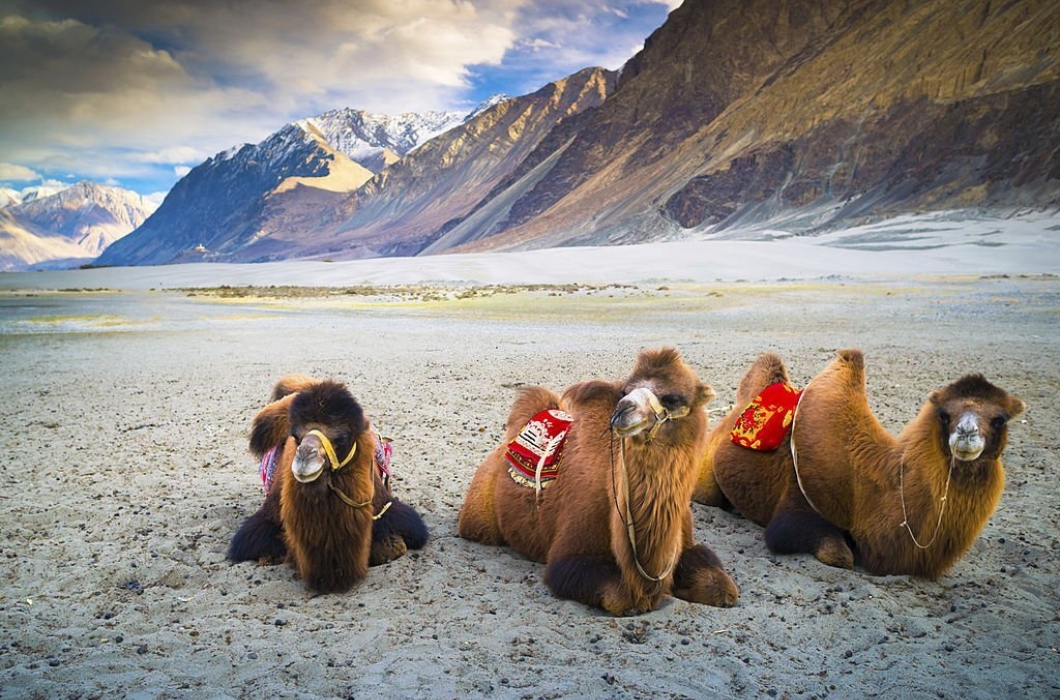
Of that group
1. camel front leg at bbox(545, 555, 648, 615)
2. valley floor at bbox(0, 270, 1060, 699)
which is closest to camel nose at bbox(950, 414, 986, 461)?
valley floor at bbox(0, 270, 1060, 699)

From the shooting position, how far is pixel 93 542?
5008 mm

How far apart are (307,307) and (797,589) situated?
1058 inches

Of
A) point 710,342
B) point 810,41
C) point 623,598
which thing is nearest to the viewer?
point 623,598

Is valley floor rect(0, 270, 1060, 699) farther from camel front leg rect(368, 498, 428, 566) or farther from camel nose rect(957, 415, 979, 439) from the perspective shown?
camel nose rect(957, 415, 979, 439)

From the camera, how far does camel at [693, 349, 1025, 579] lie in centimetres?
422

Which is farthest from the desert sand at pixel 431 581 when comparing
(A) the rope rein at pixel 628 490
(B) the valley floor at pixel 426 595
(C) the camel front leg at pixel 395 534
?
(A) the rope rein at pixel 628 490

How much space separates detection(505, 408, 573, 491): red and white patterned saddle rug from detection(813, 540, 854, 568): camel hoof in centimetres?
169

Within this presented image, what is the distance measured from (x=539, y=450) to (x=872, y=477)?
205 cm

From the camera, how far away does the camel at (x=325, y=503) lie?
4.25m

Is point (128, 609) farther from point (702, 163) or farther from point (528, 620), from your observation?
point (702, 163)

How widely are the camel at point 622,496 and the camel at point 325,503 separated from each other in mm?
917

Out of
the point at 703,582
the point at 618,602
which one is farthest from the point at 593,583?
the point at 703,582

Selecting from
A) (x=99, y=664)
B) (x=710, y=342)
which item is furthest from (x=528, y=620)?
(x=710, y=342)

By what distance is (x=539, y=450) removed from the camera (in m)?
4.64
